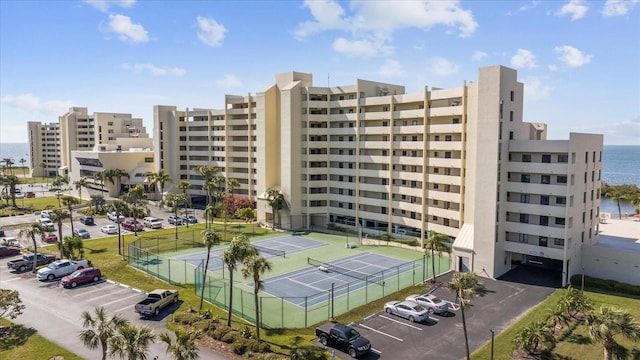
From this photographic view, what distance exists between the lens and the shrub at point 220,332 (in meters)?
31.9

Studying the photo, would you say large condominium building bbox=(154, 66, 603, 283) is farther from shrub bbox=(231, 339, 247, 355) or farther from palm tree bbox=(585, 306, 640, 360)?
shrub bbox=(231, 339, 247, 355)

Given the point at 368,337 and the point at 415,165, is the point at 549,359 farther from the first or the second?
the point at 415,165

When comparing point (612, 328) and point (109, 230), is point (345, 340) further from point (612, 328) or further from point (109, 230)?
point (109, 230)

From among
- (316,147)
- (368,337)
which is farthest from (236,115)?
(368,337)

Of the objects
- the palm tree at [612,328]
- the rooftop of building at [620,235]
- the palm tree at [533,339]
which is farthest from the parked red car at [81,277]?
the rooftop of building at [620,235]

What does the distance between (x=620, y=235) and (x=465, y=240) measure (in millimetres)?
22849

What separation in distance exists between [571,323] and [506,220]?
15.8 meters

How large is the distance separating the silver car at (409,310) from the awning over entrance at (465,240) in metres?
15.3

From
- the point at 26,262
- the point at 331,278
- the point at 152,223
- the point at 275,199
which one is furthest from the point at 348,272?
the point at 152,223

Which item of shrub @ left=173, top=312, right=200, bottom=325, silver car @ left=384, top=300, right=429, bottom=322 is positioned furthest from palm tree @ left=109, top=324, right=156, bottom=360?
silver car @ left=384, top=300, right=429, bottom=322

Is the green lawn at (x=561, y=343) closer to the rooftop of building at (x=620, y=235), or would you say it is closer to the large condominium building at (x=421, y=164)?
the large condominium building at (x=421, y=164)

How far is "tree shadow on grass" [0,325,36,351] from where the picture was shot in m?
31.6

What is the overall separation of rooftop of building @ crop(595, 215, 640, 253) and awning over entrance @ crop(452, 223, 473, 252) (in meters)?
14.8

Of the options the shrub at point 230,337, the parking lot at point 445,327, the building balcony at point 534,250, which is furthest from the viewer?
the building balcony at point 534,250
